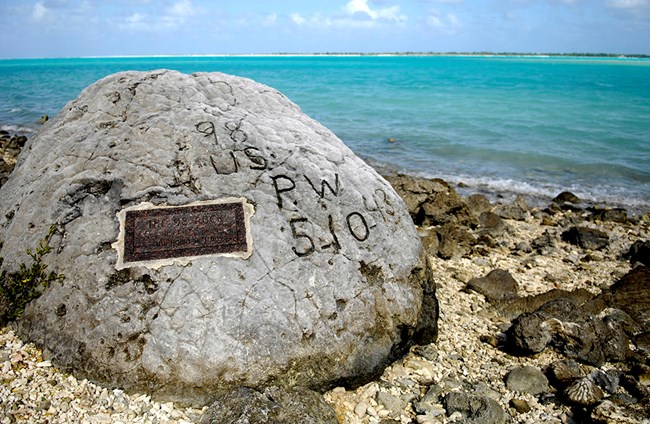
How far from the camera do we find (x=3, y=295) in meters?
4.37

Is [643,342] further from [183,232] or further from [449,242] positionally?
[183,232]

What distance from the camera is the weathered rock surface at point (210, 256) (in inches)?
157

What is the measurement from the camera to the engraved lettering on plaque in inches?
169

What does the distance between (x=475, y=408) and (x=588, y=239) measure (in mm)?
5843

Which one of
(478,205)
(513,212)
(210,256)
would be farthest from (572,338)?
(513,212)

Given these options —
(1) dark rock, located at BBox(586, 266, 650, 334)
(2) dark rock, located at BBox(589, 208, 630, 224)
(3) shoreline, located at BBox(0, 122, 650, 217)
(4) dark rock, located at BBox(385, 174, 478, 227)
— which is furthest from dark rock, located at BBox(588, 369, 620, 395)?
(3) shoreline, located at BBox(0, 122, 650, 217)

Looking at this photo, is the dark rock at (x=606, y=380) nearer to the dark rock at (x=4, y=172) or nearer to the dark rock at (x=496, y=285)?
the dark rock at (x=496, y=285)

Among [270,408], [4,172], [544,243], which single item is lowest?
[544,243]

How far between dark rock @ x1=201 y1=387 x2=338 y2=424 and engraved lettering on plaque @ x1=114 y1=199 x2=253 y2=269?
1.20 meters

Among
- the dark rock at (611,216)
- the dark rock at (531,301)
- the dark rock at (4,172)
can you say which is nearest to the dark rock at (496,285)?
the dark rock at (531,301)

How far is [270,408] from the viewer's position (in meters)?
3.70

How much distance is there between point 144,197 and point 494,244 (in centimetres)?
614

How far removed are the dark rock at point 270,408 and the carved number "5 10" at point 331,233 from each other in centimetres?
126

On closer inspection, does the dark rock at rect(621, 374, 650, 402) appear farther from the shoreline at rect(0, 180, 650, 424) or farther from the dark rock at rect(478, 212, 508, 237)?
the dark rock at rect(478, 212, 508, 237)
